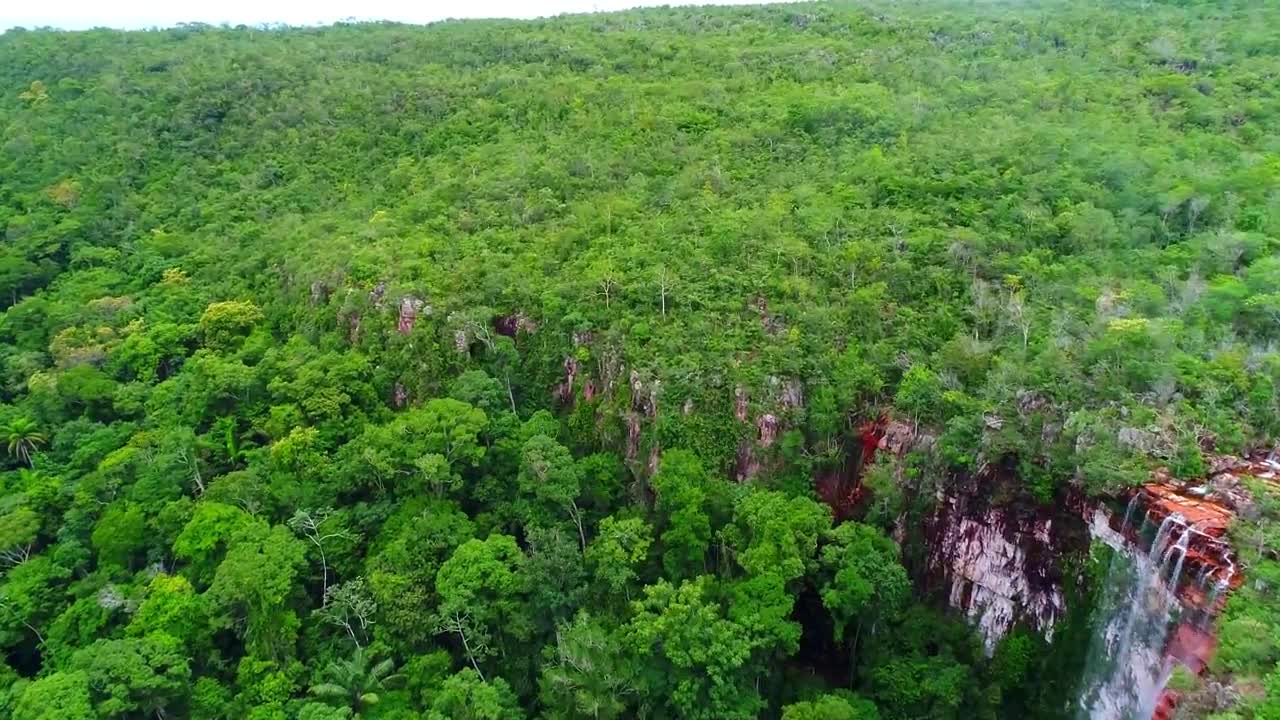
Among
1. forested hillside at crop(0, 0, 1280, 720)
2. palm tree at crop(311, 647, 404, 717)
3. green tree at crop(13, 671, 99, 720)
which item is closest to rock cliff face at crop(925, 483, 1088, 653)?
forested hillside at crop(0, 0, 1280, 720)

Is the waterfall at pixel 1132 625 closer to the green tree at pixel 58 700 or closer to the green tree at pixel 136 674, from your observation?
the green tree at pixel 136 674

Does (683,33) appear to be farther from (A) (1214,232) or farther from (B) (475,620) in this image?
(B) (475,620)

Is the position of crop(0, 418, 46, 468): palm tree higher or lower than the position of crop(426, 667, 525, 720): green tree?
higher

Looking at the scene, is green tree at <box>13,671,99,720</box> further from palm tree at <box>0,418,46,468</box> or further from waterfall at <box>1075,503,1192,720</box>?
waterfall at <box>1075,503,1192,720</box>

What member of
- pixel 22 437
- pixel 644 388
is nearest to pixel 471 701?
pixel 644 388

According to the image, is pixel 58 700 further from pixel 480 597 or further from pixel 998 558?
pixel 998 558

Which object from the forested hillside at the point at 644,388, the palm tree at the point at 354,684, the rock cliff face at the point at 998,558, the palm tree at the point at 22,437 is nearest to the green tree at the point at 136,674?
the forested hillside at the point at 644,388

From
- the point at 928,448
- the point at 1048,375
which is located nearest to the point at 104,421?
the point at 928,448
